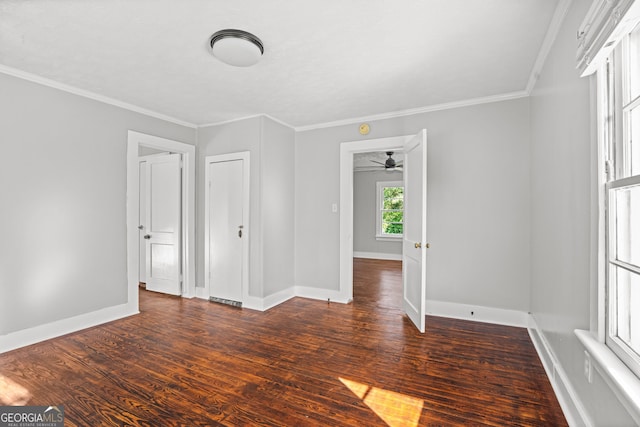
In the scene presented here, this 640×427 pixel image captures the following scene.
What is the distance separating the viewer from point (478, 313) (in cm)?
359

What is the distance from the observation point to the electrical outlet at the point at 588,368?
152 cm

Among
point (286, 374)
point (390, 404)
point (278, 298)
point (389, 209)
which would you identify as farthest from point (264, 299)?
point (389, 209)

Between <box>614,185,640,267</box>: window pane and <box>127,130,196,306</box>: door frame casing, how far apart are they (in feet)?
14.2

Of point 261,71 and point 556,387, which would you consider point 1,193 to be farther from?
point 556,387

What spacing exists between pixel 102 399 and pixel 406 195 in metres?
3.43

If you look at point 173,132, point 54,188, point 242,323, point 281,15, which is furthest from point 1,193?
point 281,15

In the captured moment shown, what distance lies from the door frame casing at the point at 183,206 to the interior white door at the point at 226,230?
0.34m

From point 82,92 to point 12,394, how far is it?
2.84 metres

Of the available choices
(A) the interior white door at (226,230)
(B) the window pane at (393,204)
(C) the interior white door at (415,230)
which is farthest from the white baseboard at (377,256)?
(A) the interior white door at (226,230)

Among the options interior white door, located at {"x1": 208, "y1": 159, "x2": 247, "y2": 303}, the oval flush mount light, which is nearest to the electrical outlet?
the oval flush mount light

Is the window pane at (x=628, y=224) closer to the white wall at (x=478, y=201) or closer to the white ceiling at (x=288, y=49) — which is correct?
the white ceiling at (x=288, y=49)

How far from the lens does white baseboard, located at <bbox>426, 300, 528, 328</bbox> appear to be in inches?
134

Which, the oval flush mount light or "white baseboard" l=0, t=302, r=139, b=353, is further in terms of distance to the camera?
"white baseboard" l=0, t=302, r=139, b=353

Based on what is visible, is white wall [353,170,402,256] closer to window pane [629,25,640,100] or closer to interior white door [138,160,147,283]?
interior white door [138,160,147,283]
